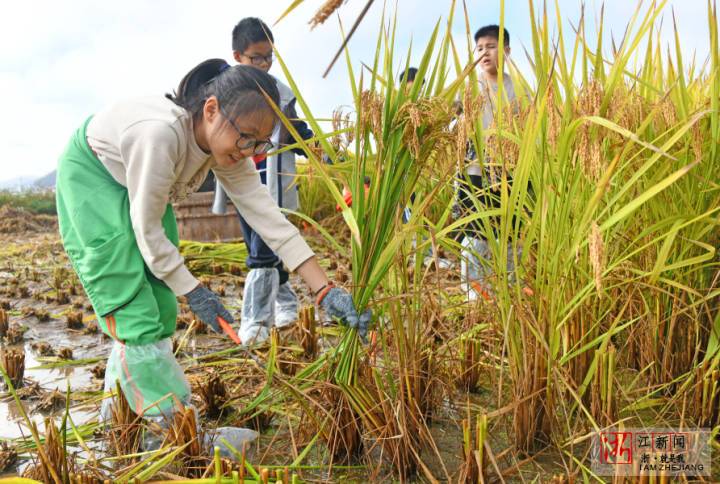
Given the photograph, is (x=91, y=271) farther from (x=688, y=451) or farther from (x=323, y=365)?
(x=688, y=451)

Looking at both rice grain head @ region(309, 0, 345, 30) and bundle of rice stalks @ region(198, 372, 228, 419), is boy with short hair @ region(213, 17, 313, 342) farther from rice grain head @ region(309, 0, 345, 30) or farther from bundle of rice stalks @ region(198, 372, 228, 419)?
rice grain head @ region(309, 0, 345, 30)

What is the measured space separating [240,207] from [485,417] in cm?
118

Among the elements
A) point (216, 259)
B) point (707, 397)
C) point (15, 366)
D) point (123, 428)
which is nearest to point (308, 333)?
point (123, 428)

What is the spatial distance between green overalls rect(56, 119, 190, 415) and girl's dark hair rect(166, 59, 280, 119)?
1.19ft

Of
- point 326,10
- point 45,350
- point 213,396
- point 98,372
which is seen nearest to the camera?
point 326,10

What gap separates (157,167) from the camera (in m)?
1.71

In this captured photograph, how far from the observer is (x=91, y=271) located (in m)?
1.79

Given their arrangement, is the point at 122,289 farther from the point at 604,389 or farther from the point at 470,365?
the point at 604,389

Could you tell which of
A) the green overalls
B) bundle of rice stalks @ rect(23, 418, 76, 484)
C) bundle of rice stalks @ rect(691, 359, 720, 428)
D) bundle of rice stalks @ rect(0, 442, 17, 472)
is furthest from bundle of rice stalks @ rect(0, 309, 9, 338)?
bundle of rice stalks @ rect(691, 359, 720, 428)

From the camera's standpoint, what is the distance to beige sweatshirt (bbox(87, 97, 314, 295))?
1.71 metres

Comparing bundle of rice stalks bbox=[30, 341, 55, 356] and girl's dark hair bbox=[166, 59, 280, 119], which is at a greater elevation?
girl's dark hair bbox=[166, 59, 280, 119]

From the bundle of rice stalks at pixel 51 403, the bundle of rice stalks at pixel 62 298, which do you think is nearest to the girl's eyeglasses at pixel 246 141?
the bundle of rice stalks at pixel 51 403

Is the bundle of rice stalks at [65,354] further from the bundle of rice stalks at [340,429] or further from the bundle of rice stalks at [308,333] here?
the bundle of rice stalks at [340,429]

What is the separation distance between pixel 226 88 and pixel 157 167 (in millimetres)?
300
